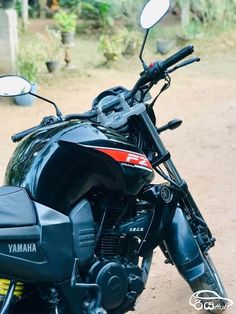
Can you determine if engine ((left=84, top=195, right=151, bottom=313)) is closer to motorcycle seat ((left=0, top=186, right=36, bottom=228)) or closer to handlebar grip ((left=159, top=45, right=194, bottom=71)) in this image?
motorcycle seat ((left=0, top=186, right=36, bottom=228))

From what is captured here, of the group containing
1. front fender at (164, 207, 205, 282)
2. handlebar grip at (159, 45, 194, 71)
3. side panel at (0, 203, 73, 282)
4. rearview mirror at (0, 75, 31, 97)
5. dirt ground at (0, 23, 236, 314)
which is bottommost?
dirt ground at (0, 23, 236, 314)

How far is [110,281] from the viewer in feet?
9.39

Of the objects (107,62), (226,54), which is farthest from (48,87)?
(226,54)

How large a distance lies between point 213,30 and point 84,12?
2.47m

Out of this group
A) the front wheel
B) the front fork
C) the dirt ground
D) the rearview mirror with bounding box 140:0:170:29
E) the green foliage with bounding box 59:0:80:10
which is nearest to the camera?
the rearview mirror with bounding box 140:0:170:29

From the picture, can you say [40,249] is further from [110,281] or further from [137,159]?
[137,159]

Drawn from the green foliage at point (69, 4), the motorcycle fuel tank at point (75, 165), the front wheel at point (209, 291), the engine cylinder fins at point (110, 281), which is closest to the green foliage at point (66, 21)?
the green foliage at point (69, 4)

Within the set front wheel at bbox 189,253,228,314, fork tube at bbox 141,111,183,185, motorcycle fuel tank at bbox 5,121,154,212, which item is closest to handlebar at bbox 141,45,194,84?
fork tube at bbox 141,111,183,185

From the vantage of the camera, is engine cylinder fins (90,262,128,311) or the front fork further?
the front fork

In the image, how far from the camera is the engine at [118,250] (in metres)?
2.87

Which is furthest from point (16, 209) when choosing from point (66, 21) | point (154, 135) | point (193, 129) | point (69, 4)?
point (69, 4)

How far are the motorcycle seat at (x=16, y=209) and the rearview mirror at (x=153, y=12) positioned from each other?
94 cm

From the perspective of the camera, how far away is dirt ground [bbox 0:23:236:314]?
4.00 meters

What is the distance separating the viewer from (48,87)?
29.0ft
